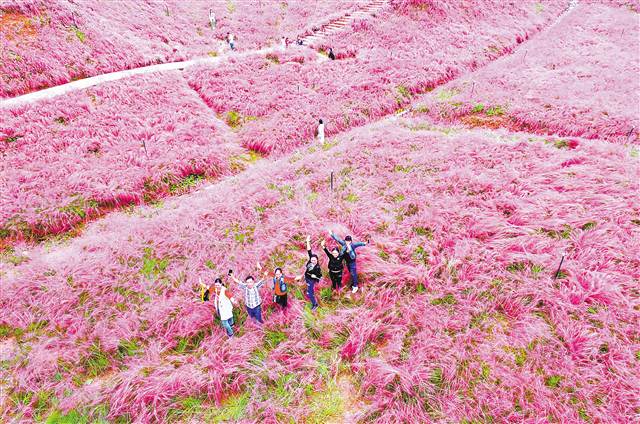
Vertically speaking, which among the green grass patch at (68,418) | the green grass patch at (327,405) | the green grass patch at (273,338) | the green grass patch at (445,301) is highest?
the green grass patch at (445,301)

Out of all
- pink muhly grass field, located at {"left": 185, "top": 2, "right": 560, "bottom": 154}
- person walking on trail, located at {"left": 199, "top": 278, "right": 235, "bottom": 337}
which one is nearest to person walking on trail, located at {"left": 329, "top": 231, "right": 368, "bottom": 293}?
person walking on trail, located at {"left": 199, "top": 278, "right": 235, "bottom": 337}

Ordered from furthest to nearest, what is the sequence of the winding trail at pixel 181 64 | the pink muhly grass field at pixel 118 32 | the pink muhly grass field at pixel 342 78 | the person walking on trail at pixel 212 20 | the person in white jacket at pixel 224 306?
the person walking on trail at pixel 212 20, the pink muhly grass field at pixel 118 32, the pink muhly grass field at pixel 342 78, the winding trail at pixel 181 64, the person in white jacket at pixel 224 306

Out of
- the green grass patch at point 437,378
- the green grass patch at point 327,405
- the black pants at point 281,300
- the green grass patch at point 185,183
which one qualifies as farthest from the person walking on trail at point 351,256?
the green grass patch at point 185,183

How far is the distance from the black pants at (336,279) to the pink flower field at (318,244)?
183 millimetres

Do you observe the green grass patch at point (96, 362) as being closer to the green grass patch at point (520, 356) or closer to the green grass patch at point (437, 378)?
the green grass patch at point (437, 378)

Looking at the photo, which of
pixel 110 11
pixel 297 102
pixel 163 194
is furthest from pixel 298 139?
pixel 110 11

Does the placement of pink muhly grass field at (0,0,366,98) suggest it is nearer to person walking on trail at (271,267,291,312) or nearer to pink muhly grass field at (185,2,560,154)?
pink muhly grass field at (185,2,560,154)

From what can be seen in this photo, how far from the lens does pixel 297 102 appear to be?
63.1 ft

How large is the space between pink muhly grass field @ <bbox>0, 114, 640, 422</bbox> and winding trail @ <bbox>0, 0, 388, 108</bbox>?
1074 centimetres

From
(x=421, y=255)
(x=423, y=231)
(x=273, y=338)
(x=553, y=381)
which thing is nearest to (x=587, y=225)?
(x=423, y=231)

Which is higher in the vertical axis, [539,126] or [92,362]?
[539,126]

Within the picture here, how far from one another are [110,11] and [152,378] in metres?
28.5

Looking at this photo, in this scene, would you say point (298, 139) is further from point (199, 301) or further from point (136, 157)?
point (199, 301)

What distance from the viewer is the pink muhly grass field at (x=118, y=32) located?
18781mm
